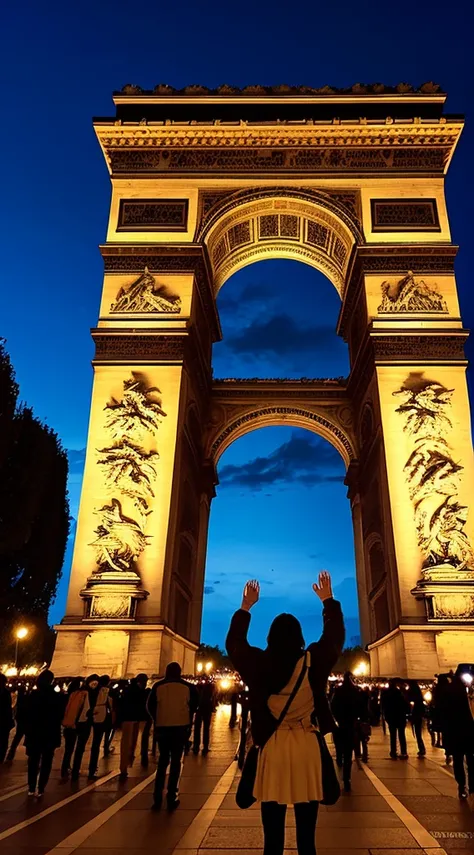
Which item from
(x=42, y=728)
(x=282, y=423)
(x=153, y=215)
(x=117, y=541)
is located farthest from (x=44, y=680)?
(x=282, y=423)

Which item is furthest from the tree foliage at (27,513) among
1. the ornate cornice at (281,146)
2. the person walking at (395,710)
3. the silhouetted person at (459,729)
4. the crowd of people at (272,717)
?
the silhouetted person at (459,729)

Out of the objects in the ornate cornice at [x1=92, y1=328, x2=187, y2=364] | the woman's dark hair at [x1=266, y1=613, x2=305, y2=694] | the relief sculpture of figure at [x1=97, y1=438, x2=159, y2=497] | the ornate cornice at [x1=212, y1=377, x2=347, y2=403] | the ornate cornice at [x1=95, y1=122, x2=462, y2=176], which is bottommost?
the woman's dark hair at [x1=266, y1=613, x2=305, y2=694]

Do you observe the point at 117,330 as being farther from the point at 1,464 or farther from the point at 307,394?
the point at 307,394

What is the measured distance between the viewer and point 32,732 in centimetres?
767

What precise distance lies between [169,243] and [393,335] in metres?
9.44

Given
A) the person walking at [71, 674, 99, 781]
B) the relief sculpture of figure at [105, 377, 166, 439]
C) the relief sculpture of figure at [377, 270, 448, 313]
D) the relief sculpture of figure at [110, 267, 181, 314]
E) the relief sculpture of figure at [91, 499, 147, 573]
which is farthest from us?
the relief sculpture of figure at [110, 267, 181, 314]

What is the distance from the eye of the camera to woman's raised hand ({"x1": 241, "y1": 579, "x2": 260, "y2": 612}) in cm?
371

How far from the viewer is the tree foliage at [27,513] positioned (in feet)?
82.3

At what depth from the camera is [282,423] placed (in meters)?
30.7

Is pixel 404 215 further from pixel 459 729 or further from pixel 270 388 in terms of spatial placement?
Result: pixel 459 729

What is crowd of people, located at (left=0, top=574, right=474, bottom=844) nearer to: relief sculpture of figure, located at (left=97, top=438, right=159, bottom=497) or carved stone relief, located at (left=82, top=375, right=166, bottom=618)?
carved stone relief, located at (left=82, top=375, right=166, bottom=618)

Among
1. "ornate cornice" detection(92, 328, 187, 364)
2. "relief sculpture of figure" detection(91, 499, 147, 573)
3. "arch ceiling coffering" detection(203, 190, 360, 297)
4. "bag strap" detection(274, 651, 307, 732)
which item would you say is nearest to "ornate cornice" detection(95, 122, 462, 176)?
"arch ceiling coffering" detection(203, 190, 360, 297)

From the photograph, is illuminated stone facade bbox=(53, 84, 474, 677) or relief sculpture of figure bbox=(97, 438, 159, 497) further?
relief sculpture of figure bbox=(97, 438, 159, 497)

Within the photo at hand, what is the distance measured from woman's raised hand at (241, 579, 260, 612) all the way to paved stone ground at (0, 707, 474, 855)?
2503 millimetres
